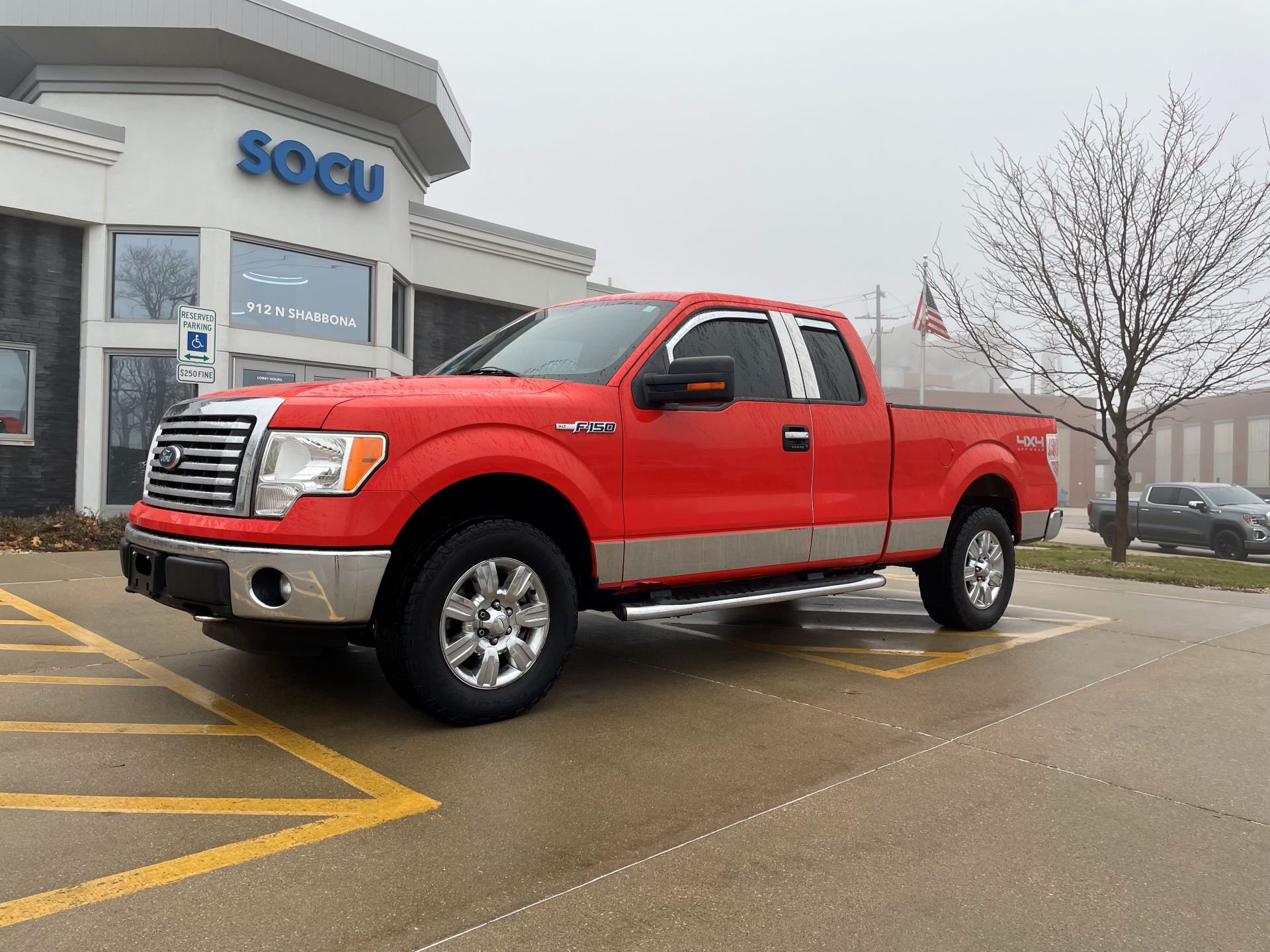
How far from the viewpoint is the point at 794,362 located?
18.1 ft

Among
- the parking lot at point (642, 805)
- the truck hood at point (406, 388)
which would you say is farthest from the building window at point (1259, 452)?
the truck hood at point (406, 388)

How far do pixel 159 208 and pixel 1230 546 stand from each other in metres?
20.7

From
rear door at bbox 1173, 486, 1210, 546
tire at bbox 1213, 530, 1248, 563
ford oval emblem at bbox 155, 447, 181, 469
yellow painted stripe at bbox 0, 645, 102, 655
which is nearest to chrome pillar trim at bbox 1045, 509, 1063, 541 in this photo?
ford oval emblem at bbox 155, 447, 181, 469

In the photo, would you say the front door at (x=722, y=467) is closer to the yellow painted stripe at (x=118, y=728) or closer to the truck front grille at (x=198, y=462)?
the truck front grille at (x=198, y=462)

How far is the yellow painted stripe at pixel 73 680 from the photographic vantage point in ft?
15.3

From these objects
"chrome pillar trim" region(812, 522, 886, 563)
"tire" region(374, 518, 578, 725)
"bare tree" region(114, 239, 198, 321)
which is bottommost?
"tire" region(374, 518, 578, 725)

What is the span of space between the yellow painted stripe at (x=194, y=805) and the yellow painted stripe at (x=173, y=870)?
0.33ft

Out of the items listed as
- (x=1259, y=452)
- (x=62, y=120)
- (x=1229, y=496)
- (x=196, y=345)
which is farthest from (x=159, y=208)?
(x=1259, y=452)

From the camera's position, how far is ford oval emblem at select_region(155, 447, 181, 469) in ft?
13.5

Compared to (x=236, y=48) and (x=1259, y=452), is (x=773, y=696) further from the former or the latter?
(x=1259, y=452)

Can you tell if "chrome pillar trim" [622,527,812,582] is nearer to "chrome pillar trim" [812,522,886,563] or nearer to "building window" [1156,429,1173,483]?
"chrome pillar trim" [812,522,886,563]

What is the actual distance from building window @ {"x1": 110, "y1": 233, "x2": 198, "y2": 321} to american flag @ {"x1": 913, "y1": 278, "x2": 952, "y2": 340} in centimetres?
1643

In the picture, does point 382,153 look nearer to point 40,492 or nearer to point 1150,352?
point 40,492

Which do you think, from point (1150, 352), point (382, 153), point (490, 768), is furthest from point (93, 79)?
point (1150, 352)
